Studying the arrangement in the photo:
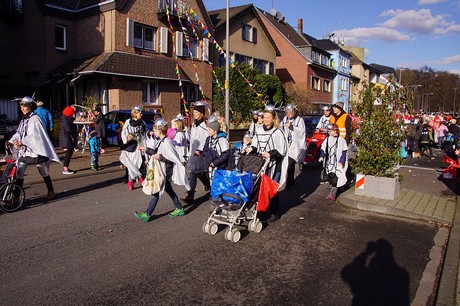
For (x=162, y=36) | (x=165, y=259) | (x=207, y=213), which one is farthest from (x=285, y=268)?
(x=162, y=36)

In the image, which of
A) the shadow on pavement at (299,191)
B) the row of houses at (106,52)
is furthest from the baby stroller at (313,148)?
the row of houses at (106,52)

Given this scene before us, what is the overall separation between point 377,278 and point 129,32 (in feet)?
70.0

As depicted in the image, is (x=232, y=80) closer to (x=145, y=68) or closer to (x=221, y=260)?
(x=145, y=68)

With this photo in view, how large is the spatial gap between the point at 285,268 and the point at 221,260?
2.65ft

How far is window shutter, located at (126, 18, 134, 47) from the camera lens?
22.6m

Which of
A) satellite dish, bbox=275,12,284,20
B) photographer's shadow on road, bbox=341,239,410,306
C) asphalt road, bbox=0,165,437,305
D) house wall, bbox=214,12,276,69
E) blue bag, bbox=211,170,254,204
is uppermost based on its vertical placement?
satellite dish, bbox=275,12,284,20

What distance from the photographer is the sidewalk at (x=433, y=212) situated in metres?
4.29

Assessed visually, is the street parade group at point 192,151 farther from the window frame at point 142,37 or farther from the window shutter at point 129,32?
the window frame at point 142,37

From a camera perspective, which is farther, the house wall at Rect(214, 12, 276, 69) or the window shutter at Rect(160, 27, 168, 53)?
the house wall at Rect(214, 12, 276, 69)

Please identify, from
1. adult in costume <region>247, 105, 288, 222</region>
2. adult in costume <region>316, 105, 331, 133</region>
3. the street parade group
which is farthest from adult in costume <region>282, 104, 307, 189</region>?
adult in costume <region>247, 105, 288, 222</region>

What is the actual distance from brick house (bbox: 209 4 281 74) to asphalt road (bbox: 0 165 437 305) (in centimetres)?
2478

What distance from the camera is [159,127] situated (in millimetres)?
6613

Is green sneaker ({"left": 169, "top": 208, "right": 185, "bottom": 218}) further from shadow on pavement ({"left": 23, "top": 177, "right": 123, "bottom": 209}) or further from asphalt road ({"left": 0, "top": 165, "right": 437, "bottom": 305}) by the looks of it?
shadow on pavement ({"left": 23, "top": 177, "right": 123, "bottom": 209})

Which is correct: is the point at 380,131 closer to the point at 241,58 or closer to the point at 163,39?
the point at 163,39
